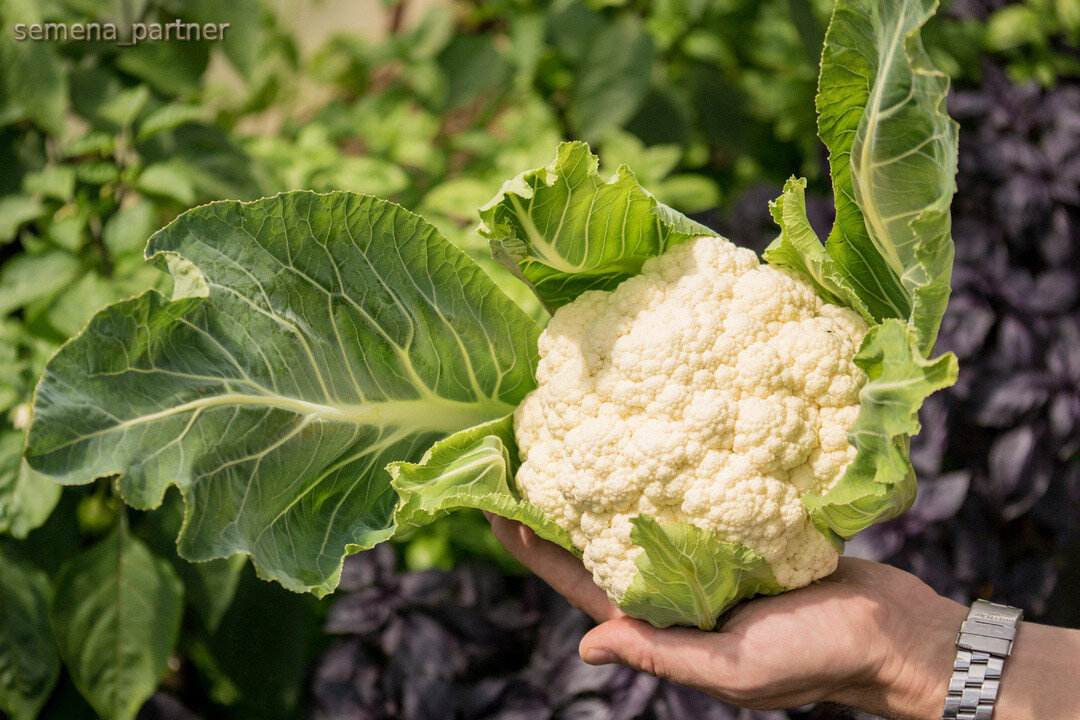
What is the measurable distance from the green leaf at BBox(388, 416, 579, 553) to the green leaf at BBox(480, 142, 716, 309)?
0.83ft

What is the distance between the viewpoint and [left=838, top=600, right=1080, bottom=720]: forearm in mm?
1042

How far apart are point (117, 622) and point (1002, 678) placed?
1.44m

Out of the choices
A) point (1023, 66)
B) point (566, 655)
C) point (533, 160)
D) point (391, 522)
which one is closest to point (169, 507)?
point (391, 522)

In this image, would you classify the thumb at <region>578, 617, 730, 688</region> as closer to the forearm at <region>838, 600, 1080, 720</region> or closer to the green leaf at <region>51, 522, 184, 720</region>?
the forearm at <region>838, 600, 1080, 720</region>

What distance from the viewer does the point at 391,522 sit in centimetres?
110

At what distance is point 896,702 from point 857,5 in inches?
36.6

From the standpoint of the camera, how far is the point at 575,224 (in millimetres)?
999

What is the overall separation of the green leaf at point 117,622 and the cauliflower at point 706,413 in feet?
2.61

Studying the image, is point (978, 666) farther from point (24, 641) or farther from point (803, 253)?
point (24, 641)

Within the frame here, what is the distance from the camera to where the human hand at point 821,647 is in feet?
3.21

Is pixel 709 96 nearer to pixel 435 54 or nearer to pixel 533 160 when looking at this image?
pixel 533 160

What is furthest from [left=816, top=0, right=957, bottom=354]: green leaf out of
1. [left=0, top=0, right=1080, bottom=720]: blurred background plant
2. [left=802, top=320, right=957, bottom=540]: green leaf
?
[left=0, top=0, right=1080, bottom=720]: blurred background plant

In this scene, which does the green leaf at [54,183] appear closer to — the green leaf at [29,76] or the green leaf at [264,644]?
the green leaf at [29,76]

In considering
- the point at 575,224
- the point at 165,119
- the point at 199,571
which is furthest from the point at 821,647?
the point at 165,119
